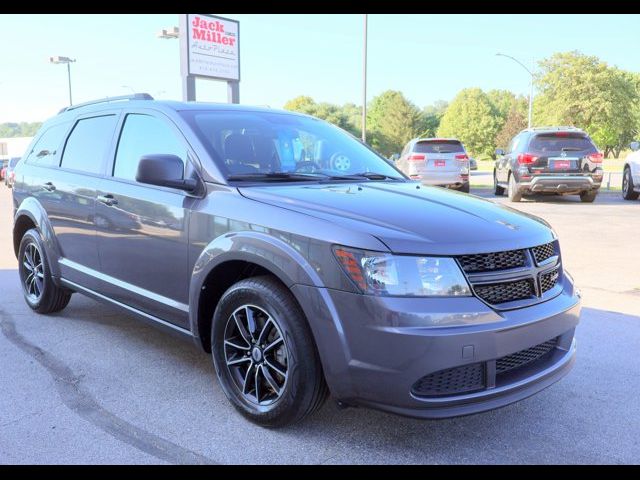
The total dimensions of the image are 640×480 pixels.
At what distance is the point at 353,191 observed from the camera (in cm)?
343

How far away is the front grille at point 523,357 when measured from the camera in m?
2.81

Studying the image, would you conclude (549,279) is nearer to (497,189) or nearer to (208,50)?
(497,189)

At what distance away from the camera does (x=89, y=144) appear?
4.66 meters

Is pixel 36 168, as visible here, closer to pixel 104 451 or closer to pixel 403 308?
pixel 104 451

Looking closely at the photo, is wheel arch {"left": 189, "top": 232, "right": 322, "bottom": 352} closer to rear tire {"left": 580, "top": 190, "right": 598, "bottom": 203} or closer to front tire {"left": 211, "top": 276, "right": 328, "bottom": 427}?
front tire {"left": 211, "top": 276, "right": 328, "bottom": 427}

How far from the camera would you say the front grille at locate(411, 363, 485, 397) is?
8.64 ft

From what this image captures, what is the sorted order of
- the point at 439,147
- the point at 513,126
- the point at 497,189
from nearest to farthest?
the point at 439,147, the point at 497,189, the point at 513,126

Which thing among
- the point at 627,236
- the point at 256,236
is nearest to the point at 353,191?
the point at 256,236

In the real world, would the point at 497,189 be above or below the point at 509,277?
below

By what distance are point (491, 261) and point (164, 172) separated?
1.84 metres

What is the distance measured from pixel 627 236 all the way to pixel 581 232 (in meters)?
0.68

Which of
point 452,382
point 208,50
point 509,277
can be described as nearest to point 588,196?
point 509,277

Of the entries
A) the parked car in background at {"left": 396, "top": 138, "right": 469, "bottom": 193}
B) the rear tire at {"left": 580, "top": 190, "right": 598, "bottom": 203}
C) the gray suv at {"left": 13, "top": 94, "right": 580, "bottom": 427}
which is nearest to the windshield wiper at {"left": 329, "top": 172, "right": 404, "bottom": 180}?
the gray suv at {"left": 13, "top": 94, "right": 580, "bottom": 427}

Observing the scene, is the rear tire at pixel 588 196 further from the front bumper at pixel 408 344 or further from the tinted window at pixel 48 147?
the front bumper at pixel 408 344
